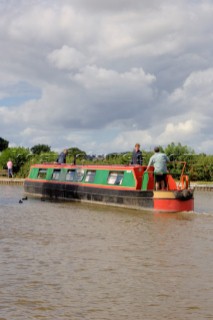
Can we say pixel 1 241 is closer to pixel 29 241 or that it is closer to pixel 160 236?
pixel 29 241

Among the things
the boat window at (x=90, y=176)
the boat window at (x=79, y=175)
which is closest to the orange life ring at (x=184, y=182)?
the boat window at (x=90, y=176)

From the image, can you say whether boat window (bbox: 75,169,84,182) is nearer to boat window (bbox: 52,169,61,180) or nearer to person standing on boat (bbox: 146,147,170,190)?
boat window (bbox: 52,169,61,180)

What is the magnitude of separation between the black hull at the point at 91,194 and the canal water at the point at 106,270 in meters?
3.34

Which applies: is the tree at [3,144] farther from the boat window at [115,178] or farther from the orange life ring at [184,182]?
the orange life ring at [184,182]

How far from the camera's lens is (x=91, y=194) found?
20.9 meters

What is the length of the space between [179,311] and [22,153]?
34.8 meters

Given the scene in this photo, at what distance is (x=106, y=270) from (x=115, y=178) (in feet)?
38.2

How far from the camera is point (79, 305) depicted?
6.34m

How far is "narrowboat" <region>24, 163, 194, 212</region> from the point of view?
651 inches

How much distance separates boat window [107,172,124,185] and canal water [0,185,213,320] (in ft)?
16.9

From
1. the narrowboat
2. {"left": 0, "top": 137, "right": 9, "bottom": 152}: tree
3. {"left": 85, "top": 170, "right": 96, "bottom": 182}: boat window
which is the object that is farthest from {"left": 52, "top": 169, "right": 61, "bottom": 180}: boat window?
{"left": 0, "top": 137, "right": 9, "bottom": 152}: tree

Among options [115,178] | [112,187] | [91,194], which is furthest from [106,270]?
[91,194]

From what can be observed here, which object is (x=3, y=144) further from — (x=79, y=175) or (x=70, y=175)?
(x=79, y=175)

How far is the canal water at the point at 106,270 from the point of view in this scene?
6219 mm
